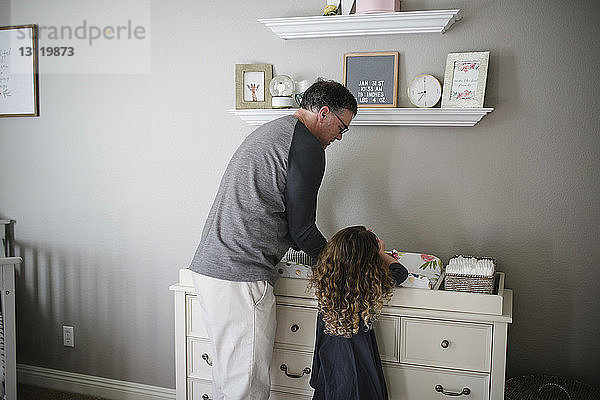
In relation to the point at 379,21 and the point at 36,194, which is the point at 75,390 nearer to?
the point at 36,194

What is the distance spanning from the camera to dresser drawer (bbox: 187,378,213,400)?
7.85 ft

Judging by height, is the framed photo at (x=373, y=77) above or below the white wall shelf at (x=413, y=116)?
above

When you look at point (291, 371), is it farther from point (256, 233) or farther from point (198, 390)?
point (256, 233)

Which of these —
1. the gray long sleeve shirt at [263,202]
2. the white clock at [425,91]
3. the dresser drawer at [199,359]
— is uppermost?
the white clock at [425,91]

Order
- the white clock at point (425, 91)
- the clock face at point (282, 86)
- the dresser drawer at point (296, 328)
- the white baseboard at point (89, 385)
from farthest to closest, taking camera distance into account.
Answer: the white baseboard at point (89, 385) < the clock face at point (282, 86) < the white clock at point (425, 91) < the dresser drawer at point (296, 328)

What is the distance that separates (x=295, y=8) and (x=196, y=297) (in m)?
1.36

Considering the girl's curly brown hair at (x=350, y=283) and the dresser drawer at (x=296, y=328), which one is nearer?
the girl's curly brown hair at (x=350, y=283)

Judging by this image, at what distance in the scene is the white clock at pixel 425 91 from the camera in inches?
96.4

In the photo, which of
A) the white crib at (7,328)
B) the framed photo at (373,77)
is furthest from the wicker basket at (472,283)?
the white crib at (7,328)

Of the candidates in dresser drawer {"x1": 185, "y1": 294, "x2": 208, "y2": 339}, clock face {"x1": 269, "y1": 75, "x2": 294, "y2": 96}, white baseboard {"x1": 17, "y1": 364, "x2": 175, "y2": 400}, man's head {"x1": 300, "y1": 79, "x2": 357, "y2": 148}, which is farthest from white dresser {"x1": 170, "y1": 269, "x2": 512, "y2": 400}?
white baseboard {"x1": 17, "y1": 364, "x2": 175, "y2": 400}

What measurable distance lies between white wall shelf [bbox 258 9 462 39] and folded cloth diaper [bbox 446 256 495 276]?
3.15 feet

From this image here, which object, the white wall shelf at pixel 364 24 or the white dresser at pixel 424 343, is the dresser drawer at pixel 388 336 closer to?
the white dresser at pixel 424 343

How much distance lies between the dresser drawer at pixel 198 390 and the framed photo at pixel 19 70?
171cm

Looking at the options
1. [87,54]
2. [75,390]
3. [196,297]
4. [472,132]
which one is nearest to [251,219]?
[196,297]
